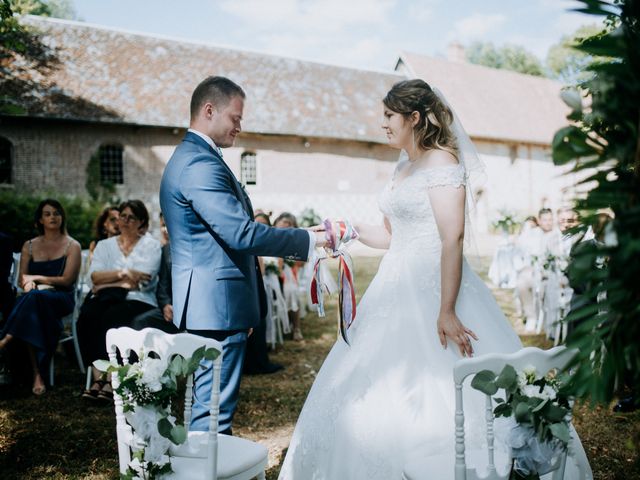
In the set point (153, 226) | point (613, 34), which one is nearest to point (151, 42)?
point (153, 226)

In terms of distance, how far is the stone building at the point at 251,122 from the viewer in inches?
781

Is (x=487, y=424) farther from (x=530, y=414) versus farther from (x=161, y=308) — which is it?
(x=161, y=308)

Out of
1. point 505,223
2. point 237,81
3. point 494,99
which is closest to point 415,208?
point 505,223

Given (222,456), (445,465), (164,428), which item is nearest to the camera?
(164,428)

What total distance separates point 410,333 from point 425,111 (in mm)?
1150

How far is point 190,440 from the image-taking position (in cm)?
260

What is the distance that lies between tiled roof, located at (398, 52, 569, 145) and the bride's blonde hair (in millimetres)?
25582

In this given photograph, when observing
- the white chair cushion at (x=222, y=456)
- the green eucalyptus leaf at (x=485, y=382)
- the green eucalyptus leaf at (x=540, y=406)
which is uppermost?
the green eucalyptus leaf at (x=485, y=382)

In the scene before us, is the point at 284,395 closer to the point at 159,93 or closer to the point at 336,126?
the point at 159,93

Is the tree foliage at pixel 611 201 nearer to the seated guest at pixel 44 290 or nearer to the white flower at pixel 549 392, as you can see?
the white flower at pixel 549 392

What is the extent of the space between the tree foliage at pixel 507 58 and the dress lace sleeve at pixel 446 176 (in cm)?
5125

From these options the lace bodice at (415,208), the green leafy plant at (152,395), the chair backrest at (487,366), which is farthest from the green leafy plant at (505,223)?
the green leafy plant at (152,395)

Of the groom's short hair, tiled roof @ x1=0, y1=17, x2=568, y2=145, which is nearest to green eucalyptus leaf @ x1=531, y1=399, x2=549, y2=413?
the groom's short hair

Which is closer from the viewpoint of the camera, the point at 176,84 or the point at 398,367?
the point at 398,367
